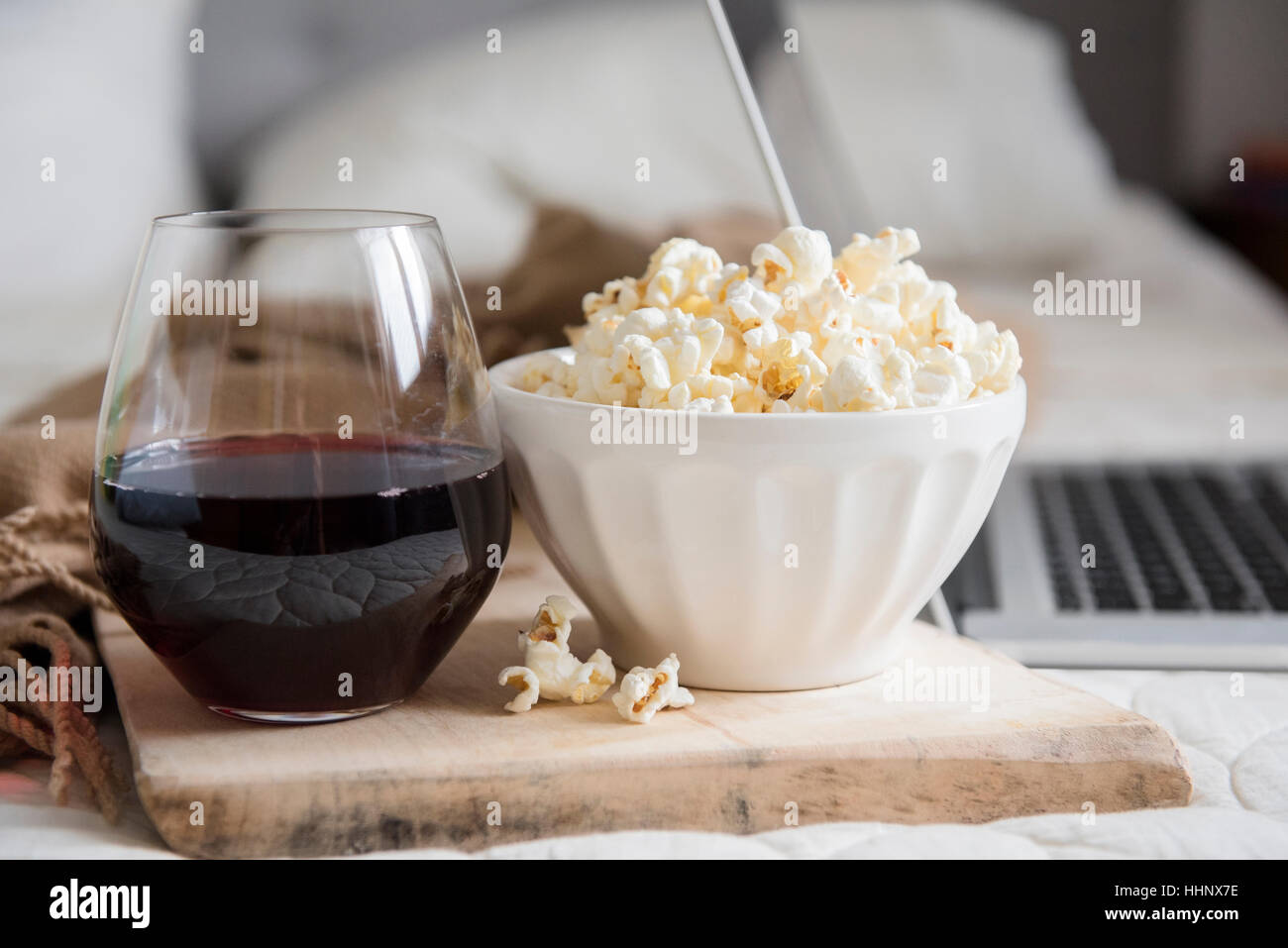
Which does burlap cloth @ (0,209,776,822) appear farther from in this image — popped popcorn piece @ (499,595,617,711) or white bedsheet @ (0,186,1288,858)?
popped popcorn piece @ (499,595,617,711)

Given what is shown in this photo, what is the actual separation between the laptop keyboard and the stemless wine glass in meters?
0.42

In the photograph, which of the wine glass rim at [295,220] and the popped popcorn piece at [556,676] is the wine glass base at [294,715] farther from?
the wine glass rim at [295,220]

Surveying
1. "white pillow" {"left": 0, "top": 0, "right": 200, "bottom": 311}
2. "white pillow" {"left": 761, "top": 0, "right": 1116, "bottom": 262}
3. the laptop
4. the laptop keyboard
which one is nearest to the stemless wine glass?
the laptop

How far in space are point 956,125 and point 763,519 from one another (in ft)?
6.53

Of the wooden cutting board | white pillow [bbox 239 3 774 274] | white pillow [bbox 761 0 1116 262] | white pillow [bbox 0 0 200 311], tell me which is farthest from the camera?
white pillow [bbox 761 0 1116 262]

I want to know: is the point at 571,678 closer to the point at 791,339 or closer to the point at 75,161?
the point at 791,339

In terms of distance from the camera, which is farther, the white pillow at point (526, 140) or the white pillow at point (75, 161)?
the white pillow at point (75, 161)

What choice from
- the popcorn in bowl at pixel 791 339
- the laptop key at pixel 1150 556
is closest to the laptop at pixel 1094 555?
the laptop key at pixel 1150 556

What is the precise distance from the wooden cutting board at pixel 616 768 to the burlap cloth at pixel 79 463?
3 cm

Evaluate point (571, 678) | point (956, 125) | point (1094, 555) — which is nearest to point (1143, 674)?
point (1094, 555)

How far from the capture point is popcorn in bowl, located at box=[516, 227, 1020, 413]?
21.2 inches

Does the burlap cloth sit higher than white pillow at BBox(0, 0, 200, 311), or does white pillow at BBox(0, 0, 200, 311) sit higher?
white pillow at BBox(0, 0, 200, 311)

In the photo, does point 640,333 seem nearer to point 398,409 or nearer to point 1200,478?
point 398,409

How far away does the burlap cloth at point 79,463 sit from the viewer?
0.54 metres
